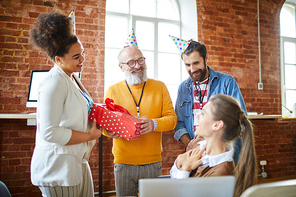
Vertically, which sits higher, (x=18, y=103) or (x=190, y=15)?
(x=190, y=15)

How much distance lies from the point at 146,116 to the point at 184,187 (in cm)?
111

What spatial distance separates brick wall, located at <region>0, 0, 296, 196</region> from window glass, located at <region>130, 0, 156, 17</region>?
75 centimetres

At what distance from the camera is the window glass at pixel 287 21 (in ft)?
15.8

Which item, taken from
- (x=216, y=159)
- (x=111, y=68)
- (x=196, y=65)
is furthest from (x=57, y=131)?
(x=111, y=68)

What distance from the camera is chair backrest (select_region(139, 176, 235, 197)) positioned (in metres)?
0.75

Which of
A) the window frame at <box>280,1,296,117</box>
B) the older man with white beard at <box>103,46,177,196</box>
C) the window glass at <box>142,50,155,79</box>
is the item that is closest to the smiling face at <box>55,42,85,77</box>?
the older man with white beard at <box>103,46,177,196</box>

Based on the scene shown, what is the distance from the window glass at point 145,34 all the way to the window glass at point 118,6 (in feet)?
0.99

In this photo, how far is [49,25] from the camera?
1.30 m

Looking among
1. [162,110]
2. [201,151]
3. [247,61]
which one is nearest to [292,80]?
[247,61]

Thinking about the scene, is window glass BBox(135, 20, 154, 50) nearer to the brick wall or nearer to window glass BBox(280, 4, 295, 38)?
the brick wall

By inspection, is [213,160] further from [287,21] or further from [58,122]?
[287,21]

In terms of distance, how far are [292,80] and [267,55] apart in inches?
43.1

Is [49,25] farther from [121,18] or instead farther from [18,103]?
[121,18]

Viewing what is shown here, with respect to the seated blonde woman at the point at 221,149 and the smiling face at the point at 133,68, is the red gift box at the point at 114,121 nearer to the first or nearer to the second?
the seated blonde woman at the point at 221,149
